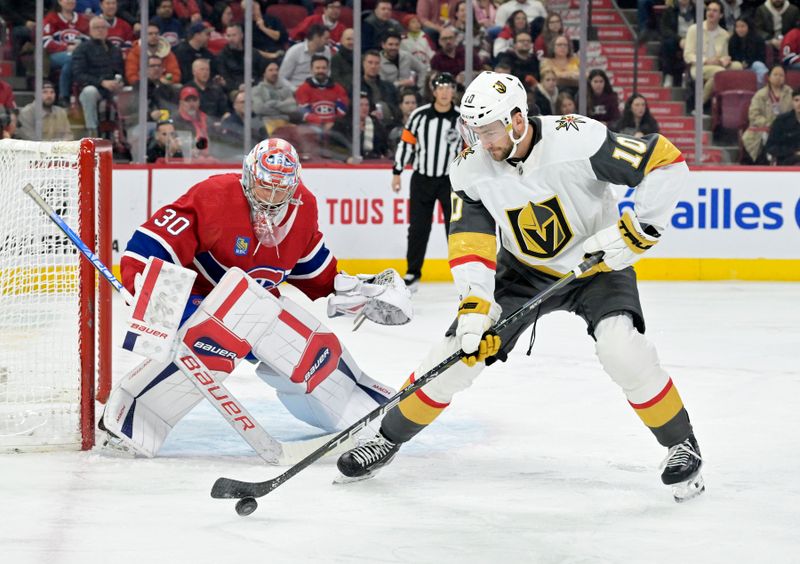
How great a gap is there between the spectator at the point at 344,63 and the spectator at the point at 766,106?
7.35 feet

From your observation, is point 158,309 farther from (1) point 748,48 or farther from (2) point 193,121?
(1) point 748,48

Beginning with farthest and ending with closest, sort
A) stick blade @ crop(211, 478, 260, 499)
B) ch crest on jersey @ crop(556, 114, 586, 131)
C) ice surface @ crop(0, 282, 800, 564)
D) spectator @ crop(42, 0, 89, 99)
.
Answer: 1. spectator @ crop(42, 0, 89, 99)
2. ch crest on jersey @ crop(556, 114, 586, 131)
3. stick blade @ crop(211, 478, 260, 499)
4. ice surface @ crop(0, 282, 800, 564)

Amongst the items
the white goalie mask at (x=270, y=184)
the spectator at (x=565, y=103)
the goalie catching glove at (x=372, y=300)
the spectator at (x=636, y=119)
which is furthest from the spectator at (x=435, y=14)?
the white goalie mask at (x=270, y=184)

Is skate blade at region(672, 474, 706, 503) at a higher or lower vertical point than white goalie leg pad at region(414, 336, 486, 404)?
lower

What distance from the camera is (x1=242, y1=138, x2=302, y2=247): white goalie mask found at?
3.35 meters

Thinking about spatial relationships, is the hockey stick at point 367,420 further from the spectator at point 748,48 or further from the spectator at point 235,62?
the spectator at point 748,48

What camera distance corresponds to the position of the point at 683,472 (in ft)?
9.96

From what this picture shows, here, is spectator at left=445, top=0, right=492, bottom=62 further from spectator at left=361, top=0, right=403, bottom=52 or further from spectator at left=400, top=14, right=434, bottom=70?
spectator at left=361, top=0, right=403, bottom=52

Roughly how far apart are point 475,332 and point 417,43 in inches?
190

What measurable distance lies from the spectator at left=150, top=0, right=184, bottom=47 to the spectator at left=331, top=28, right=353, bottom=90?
835mm

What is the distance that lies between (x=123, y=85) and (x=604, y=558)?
212 inches

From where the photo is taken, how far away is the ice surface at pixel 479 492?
8.84ft

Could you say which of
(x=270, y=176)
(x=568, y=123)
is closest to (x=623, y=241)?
(x=568, y=123)

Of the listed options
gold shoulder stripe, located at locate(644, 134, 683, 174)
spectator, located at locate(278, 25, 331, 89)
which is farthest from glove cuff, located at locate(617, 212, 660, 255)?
spectator, located at locate(278, 25, 331, 89)
